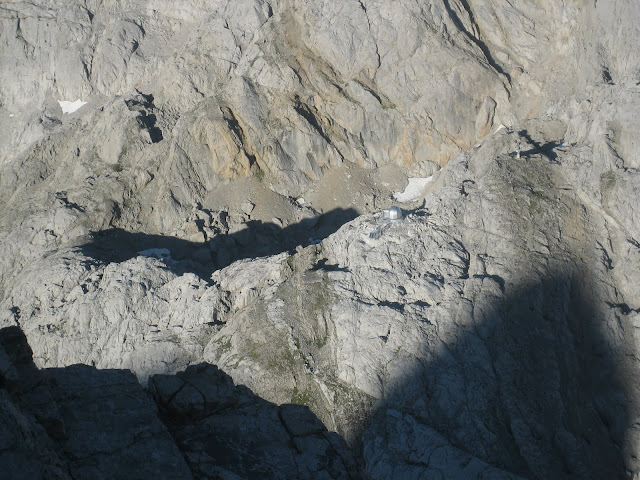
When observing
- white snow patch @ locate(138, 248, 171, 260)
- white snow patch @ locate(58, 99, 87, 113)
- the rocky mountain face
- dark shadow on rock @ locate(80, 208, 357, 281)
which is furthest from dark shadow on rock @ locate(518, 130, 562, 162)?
white snow patch @ locate(58, 99, 87, 113)

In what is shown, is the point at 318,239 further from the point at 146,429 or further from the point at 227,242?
the point at 146,429

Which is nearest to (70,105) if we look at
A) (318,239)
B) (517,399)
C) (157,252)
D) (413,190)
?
Answer: (157,252)

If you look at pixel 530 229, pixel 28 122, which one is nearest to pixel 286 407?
pixel 530 229

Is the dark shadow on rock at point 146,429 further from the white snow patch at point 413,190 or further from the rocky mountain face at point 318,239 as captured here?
the white snow patch at point 413,190

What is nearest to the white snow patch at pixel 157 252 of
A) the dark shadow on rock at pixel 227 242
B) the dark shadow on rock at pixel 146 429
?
the dark shadow on rock at pixel 227 242

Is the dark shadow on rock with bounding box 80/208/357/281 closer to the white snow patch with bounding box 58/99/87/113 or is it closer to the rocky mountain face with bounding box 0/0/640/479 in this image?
the rocky mountain face with bounding box 0/0/640/479

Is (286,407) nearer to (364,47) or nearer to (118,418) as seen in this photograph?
(118,418)
